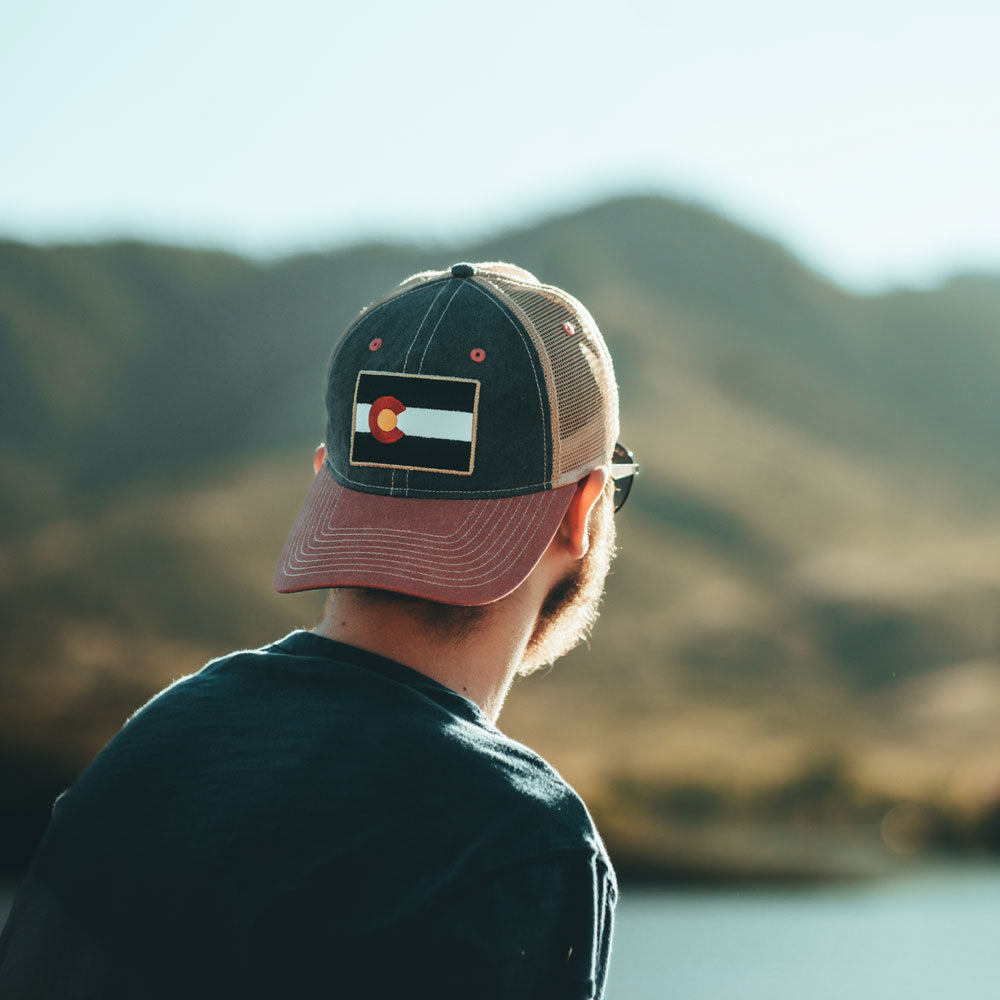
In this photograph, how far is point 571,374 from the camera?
49.1 inches

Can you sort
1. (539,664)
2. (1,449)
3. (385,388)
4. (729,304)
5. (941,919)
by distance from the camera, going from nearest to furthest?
(385,388) < (539,664) < (941,919) < (1,449) < (729,304)

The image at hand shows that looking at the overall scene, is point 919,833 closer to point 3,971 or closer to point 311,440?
point 3,971

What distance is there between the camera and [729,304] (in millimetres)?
73625

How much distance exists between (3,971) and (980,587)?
46820 mm

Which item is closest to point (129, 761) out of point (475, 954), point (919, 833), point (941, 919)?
point (475, 954)

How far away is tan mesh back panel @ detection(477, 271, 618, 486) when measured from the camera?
1.23 meters

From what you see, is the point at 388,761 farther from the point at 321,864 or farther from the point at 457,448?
the point at 457,448

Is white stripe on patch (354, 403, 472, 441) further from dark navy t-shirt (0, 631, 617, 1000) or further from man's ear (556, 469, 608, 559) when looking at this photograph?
dark navy t-shirt (0, 631, 617, 1000)

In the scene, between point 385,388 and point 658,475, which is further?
point 658,475

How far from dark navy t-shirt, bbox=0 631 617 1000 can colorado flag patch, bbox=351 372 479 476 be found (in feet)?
0.88

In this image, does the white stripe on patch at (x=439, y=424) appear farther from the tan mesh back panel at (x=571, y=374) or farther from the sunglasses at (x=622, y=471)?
the sunglasses at (x=622, y=471)

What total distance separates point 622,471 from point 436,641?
15.7 inches

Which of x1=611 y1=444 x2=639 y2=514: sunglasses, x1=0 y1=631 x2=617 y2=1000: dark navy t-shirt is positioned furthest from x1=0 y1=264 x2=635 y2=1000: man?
x1=611 y1=444 x2=639 y2=514: sunglasses

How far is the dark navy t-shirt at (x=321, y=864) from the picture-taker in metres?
0.91
